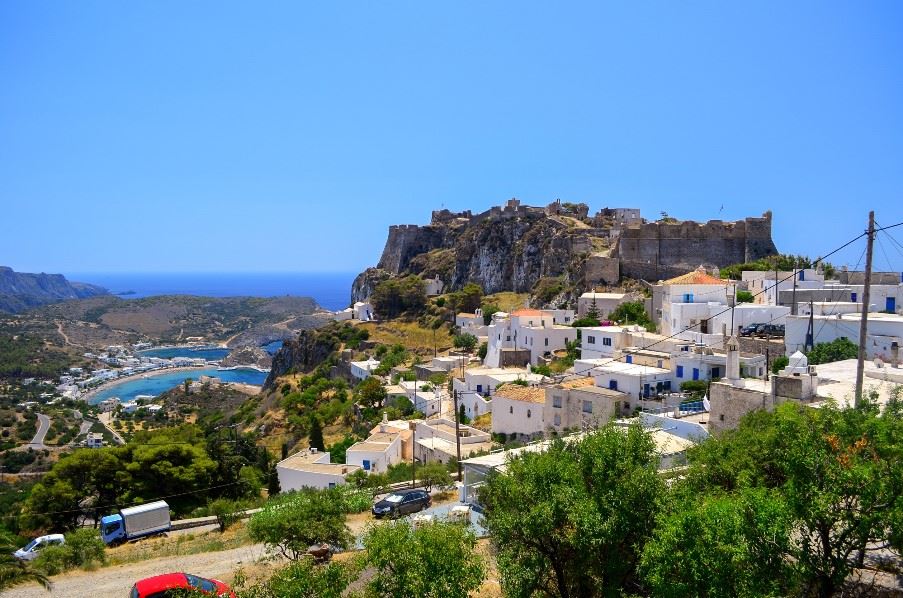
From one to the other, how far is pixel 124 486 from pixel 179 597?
1911cm

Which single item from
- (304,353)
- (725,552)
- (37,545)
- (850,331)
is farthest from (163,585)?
(304,353)

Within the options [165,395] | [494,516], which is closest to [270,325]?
[165,395]

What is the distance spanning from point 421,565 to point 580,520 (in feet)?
7.73

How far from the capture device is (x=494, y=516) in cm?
1055

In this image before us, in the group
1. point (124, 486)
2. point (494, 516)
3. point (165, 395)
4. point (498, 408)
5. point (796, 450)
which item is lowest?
point (165, 395)

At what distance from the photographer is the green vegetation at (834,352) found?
22.2 meters

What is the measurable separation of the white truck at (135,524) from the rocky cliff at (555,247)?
35236 millimetres

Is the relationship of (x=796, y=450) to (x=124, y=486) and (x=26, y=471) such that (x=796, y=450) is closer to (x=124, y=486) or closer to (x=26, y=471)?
(x=124, y=486)

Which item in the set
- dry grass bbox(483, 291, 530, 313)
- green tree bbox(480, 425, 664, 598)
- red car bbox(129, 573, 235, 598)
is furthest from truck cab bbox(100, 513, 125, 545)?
dry grass bbox(483, 291, 530, 313)

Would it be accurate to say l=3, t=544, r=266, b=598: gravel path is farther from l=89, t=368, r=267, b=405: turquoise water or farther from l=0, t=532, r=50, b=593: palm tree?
l=89, t=368, r=267, b=405: turquoise water

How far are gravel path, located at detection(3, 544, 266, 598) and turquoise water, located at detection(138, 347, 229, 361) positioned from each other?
432 ft

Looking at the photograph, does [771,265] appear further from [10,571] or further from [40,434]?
[40,434]

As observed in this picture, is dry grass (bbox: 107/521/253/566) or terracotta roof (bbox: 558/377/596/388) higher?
terracotta roof (bbox: 558/377/596/388)

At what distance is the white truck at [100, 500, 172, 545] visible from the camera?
20.0 meters
